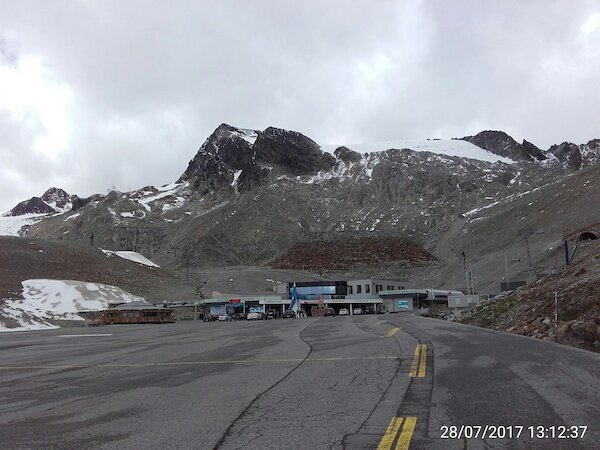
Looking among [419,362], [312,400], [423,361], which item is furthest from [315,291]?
[312,400]

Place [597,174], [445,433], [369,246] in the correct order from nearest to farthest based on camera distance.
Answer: [445,433] < [597,174] < [369,246]

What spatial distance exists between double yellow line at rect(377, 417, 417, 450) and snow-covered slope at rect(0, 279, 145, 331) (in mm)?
55538

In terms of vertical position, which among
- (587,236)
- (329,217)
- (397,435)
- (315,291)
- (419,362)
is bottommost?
(397,435)

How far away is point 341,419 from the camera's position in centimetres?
699

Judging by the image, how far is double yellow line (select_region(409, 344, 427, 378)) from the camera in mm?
10654

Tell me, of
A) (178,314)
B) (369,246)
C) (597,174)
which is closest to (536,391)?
(178,314)

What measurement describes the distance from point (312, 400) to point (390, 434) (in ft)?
7.73

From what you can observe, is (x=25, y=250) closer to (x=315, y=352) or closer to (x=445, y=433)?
(x=315, y=352)

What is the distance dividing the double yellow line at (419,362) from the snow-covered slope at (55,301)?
5005cm

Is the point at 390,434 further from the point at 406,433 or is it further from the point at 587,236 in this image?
the point at 587,236

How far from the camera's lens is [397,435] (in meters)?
6.09

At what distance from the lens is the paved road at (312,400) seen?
6227 millimetres

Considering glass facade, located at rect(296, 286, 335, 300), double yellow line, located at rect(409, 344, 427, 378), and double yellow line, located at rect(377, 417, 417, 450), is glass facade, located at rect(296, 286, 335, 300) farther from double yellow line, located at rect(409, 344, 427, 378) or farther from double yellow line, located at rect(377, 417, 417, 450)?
double yellow line, located at rect(377, 417, 417, 450)

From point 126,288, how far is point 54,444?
96.4 metres
